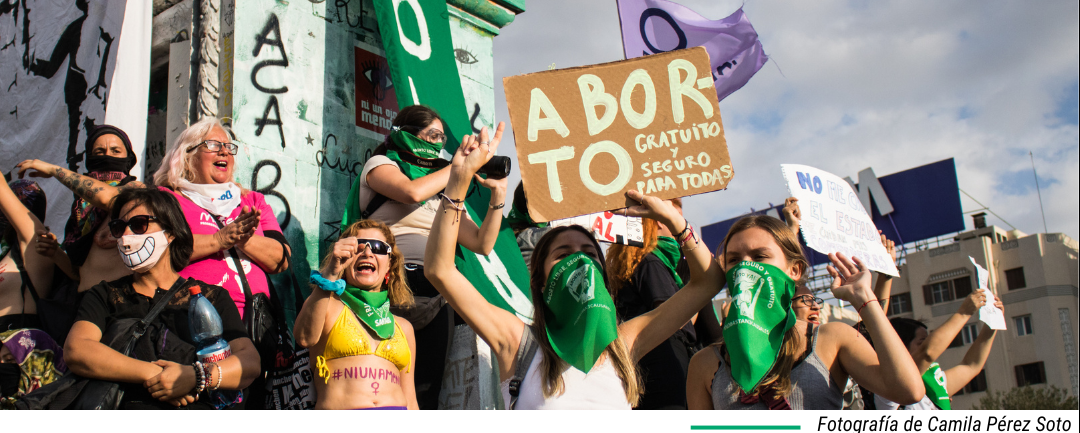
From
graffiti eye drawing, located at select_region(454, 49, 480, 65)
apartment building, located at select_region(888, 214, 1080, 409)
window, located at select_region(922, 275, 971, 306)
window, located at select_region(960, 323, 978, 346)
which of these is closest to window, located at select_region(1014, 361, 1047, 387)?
apartment building, located at select_region(888, 214, 1080, 409)

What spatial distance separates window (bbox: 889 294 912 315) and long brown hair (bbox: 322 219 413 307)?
4288 cm

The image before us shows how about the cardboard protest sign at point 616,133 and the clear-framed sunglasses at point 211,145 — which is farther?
the clear-framed sunglasses at point 211,145

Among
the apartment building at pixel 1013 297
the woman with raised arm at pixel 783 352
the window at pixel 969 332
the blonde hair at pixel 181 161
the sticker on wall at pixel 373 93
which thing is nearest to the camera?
the woman with raised arm at pixel 783 352

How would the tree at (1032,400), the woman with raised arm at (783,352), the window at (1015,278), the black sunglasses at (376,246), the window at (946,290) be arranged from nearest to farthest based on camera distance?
the woman with raised arm at (783,352) → the black sunglasses at (376,246) → the tree at (1032,400) → the window at (1015,278) → the window at (946,290)

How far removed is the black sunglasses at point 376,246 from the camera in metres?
3.41

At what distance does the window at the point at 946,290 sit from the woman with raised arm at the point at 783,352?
1595 inches

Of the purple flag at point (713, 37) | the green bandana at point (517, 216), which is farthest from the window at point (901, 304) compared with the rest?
the green bandana at point (517, 216)

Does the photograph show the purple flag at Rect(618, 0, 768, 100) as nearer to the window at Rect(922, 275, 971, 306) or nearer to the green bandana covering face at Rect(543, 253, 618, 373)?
the green bandana covering face at Rect(543, 253, 618, 373)

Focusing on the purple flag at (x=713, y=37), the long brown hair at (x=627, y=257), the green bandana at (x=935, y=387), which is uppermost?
the purple flag at (x=713, y=37)

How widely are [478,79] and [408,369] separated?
327 cm

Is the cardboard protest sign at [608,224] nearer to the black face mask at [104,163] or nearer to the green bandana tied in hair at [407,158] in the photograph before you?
the green bandana tied in hair at [407,158]

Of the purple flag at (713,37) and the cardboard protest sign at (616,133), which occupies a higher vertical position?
the purple flag at (713,37)
